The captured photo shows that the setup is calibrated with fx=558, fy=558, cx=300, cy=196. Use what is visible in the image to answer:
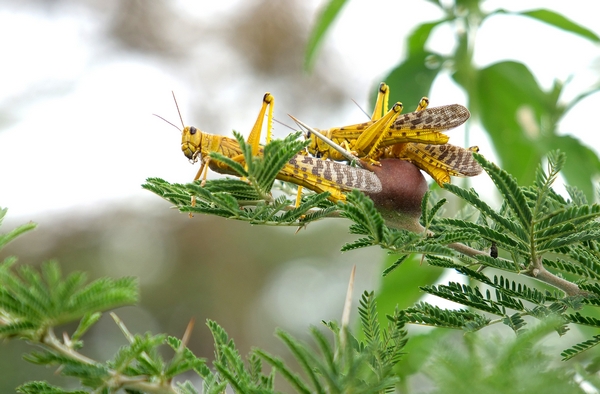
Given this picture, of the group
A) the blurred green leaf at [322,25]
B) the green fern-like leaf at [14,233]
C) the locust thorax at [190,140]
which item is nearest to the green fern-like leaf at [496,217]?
the green fern-like leaf at [14,233]

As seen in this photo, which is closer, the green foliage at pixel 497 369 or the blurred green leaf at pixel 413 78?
the green foliage at pixel 497 369

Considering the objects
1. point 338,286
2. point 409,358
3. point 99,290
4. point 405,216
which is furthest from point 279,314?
point 99,290

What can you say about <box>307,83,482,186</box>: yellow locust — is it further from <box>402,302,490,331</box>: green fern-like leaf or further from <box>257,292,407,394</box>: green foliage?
<box>257,292,407,394</box>: green foliage

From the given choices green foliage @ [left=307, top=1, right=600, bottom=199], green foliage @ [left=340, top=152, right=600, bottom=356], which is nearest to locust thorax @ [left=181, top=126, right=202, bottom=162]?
green foliage @ [left=340, top=152, right=600, bottom=356]

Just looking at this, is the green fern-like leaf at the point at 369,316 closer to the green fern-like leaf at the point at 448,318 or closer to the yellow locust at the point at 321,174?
the green fern-like leaf at the point at 448,318

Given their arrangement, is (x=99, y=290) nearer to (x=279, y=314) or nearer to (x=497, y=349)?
(x=497, y=349)

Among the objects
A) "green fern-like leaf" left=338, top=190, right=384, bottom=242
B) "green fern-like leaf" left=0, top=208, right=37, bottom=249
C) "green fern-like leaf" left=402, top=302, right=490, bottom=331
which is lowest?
"green fern-like leaf" left=402, top=302, right=490, bottom=331
